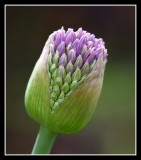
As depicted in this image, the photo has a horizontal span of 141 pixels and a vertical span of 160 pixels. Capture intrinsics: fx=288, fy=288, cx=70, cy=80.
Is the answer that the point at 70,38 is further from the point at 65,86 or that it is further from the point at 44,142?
the point at 44,142

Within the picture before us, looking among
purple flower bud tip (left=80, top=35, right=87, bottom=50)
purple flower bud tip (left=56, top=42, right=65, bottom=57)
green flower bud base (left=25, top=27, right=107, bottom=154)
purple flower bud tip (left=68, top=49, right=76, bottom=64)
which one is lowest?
green flower bud base (left=25, top=27, right=107, bottom=154)

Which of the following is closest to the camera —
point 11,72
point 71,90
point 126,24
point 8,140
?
point 71,90

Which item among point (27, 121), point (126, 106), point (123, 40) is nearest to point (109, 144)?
point (126, 106)

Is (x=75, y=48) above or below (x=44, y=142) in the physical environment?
above

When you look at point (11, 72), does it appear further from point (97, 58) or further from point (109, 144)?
point (97, 58)

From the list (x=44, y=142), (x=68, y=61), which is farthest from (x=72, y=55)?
(x=44, y=142)

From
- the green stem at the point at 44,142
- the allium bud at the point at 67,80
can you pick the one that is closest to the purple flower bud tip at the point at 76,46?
the allium bud at the point at 67,80

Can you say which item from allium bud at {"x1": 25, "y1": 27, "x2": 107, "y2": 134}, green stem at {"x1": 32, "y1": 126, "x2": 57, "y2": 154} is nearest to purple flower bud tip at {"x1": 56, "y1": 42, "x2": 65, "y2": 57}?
allium bud at {"x1": 25, "y1": 27, "x2": 107, "y2": 134}

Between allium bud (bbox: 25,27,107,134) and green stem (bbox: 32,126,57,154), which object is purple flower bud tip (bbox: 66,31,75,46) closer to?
allium bud (bbox: 25,27,107,134)
